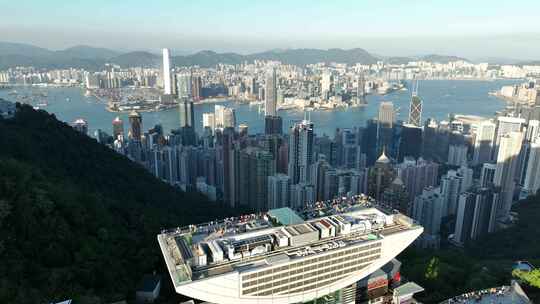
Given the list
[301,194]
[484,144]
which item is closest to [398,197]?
[301,194]

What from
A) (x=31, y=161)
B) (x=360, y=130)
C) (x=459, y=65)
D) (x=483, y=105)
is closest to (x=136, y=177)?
(x=31, y=161)

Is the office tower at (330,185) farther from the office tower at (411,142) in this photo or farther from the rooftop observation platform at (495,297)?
the office tower at (411,142)

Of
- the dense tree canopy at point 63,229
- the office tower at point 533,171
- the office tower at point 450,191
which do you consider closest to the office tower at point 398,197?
the office tower at point 450,191

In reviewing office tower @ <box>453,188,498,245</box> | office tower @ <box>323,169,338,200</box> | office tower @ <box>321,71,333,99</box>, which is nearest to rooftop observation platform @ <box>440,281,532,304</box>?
office tower @ <box>453,188,498,245</box>

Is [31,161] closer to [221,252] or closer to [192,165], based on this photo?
[221,252]

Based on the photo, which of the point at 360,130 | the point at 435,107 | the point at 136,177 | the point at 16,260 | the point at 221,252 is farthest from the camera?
the point at 435,107

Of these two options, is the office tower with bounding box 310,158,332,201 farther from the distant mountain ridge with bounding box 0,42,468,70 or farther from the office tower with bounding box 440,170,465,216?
the distant mountain ridge with bounding box 0,42,468,70
